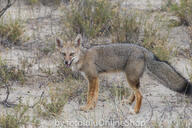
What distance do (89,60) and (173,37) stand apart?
9.88 feet

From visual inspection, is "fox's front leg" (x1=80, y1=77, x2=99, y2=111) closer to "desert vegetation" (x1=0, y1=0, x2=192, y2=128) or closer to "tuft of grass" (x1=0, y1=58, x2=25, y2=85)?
"desert vegetation" (x1=0, y1=0, x2=192, y2=128)

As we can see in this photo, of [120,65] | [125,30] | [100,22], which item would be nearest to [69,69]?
[120,65]

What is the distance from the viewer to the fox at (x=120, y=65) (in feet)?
17.8

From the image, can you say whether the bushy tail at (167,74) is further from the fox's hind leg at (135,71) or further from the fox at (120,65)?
the fox's hind leg at (135,71)

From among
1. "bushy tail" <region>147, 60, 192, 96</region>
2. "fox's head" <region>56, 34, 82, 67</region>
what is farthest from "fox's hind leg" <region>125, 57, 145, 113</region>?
"fox's head" <region>56, 34, 82, 67</region>

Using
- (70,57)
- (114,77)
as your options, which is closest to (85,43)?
(114,77)

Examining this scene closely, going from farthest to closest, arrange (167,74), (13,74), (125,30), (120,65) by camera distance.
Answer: (125,30), (13,74), (120,65), (167,74)

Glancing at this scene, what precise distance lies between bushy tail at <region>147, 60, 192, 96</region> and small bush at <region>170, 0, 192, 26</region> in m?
2.92

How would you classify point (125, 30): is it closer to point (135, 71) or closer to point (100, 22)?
point (100, 22)

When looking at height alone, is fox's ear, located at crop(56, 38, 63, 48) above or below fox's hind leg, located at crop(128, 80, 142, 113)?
above

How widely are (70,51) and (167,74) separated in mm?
1540

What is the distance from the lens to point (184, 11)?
8.27 m

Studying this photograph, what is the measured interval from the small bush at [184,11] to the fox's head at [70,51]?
3.32 metres

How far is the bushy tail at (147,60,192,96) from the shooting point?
5438mm
